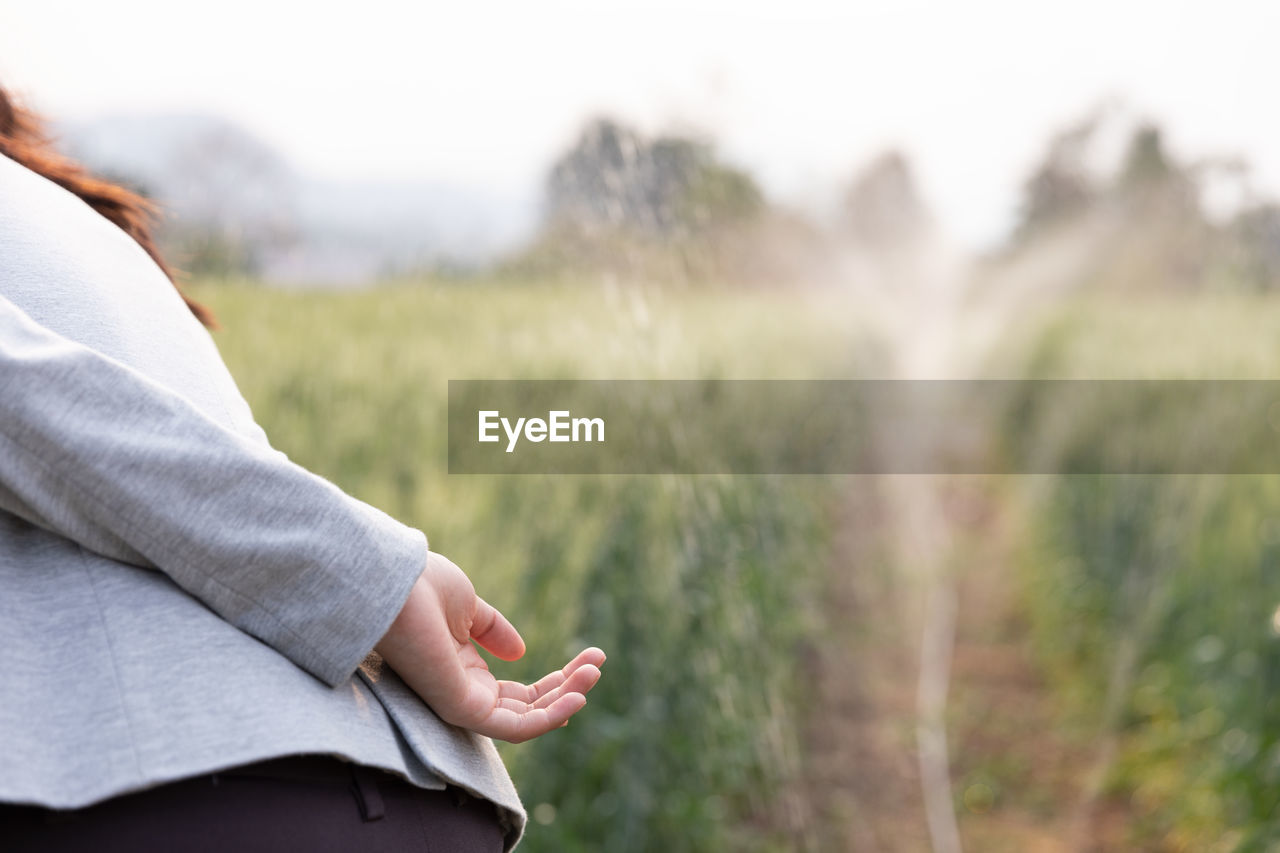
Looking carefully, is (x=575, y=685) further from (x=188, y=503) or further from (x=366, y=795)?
(x=188, y=503)

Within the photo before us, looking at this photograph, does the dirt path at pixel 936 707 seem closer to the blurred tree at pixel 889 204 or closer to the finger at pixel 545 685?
the finger at pixel 545 685

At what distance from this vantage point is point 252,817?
65cm

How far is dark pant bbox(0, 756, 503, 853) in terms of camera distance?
24.5 inches

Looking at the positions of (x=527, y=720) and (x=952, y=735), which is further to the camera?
(x=952, y=735)

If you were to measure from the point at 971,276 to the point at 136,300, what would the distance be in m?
22.0

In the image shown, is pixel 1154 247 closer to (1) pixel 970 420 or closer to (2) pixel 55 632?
(1) pixel 970 420

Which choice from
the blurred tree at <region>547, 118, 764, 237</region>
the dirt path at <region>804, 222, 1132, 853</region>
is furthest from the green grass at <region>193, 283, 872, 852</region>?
the dirt path at <region>804, 222, 1132, 853</region>

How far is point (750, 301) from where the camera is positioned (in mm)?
6867

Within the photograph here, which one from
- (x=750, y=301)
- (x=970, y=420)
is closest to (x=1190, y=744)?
(x=750, y=301)

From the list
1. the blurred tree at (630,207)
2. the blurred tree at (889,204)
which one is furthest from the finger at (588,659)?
the blurred tree at (889,204)

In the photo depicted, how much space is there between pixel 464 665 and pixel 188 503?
259mm

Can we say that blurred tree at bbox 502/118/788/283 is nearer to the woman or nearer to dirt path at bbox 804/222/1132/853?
dirt path at bbox 804/222/1132/853

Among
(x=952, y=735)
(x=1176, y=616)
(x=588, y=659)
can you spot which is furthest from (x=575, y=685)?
(x=1176, y=616)

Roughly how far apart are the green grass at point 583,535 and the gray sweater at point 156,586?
1024mm
